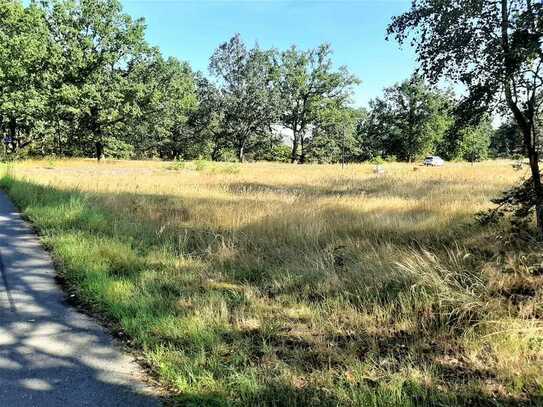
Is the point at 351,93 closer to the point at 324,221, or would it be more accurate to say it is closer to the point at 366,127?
the point at 366,127

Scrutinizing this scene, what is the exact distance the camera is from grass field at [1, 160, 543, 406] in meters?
2.92

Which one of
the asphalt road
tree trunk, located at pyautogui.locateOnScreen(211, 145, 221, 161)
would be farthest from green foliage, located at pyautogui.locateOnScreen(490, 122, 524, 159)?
tree trunk, located at pyautogui.locateOnScreen(211, 145, 221, 161)

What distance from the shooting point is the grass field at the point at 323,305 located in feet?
9.58

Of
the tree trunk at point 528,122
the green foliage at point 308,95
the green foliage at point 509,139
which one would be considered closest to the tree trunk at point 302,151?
the green foliage at point 308,95

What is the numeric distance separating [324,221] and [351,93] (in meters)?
57.8

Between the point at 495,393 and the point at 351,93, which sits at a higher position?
the point at 351,93

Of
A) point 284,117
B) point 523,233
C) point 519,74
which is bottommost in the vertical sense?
point 523,233

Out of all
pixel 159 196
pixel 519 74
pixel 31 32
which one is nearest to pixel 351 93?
pixel 31 32

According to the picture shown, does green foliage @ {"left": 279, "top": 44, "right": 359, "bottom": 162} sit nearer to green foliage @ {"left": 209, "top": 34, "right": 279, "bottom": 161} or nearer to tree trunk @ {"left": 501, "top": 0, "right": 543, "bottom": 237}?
green foliage @ {"left": 209, "top": 34, "right": 279, "bottom": 161}

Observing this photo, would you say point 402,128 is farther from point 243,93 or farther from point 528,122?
point 528,122

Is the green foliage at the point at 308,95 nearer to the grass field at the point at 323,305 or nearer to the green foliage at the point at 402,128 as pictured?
the green foliage at the point at 402,128

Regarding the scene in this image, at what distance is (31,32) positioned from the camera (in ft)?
113

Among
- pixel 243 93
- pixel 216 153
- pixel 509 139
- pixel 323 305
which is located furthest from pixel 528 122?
pixel 216 153

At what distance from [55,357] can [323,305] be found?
240 cm
